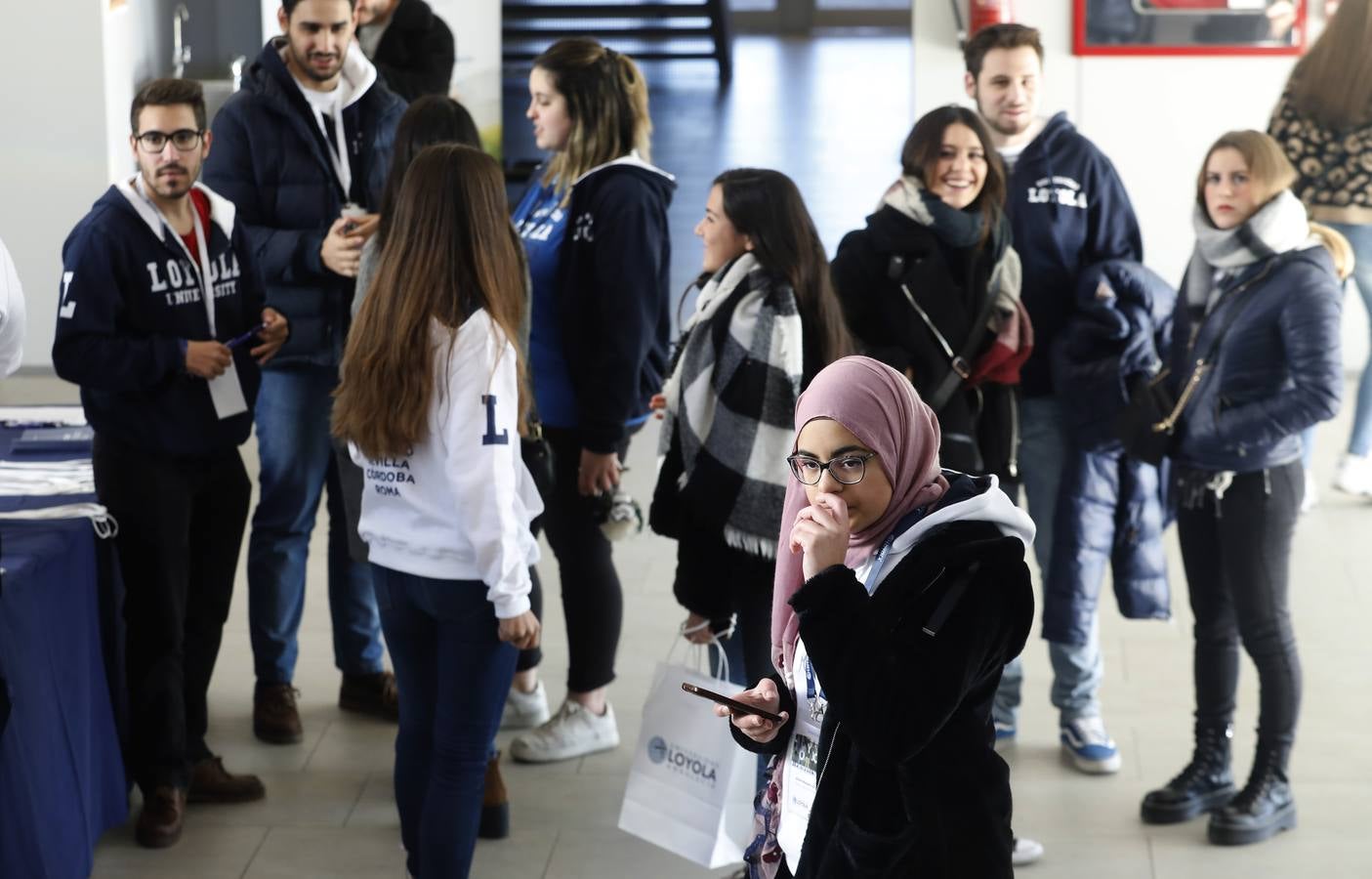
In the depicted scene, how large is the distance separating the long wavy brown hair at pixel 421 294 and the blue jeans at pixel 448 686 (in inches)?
10.8

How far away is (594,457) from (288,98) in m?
1.18

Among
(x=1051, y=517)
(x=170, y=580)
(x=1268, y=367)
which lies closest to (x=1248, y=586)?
(x=1268, y=367)

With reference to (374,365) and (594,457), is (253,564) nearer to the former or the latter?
(594,457)

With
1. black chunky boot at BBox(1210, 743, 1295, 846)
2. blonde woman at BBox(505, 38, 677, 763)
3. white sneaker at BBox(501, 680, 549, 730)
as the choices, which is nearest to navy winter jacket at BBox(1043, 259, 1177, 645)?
black chunky boot at BBox(1210, 743, 1295, 846)

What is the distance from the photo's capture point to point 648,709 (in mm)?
3373

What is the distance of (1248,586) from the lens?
364cm

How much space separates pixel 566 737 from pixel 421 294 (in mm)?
1597

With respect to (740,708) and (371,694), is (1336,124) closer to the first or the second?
(371,694)

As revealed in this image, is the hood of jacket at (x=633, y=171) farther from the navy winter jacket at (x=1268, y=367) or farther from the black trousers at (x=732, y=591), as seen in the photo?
the navy winter jacket at (x=1268, y=367)

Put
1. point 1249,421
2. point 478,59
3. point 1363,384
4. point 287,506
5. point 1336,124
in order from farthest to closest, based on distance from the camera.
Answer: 1. point 478,59
2. point 1363,384
3. point 1336,124
4. point 287,506
5. point 1249,421

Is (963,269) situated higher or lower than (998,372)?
higher

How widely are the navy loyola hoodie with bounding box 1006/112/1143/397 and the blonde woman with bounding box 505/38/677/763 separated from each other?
851mm

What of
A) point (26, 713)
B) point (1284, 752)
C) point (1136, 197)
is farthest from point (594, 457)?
point (1136, 197)

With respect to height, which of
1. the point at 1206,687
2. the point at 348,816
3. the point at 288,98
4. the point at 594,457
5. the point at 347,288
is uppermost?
the point at 288,98
